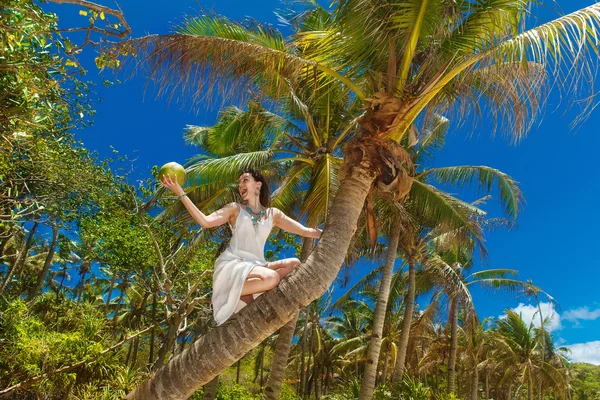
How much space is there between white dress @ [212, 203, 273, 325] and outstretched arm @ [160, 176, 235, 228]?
0.09 metres

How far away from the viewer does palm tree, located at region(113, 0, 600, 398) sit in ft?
13.6

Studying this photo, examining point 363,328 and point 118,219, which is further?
point 363,328

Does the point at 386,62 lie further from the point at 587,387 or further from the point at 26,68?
the point at 587,387

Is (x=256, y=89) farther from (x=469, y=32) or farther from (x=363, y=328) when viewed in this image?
(x=363, y=328)

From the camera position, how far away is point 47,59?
486 centimetres

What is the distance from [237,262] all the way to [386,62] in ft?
10.8

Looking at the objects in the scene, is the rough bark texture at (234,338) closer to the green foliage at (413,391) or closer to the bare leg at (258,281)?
the bare leg at (258,281)

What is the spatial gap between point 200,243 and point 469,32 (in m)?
10.00

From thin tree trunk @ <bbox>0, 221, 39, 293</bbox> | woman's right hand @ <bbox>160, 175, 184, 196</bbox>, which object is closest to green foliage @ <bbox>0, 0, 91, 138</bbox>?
woman's right hand @ <bbox>160, 175, 184, 196</bbox>

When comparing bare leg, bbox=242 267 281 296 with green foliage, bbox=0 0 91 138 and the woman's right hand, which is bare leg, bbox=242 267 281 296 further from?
green foliage, bbox=0 0 91 138

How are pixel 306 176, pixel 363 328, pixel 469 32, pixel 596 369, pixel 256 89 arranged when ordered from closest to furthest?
pixel 469 32 → pixel 256 89 → pixel 306 176 → pixel 363 328 → pixel 596 369

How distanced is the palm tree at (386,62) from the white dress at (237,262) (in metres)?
0.41

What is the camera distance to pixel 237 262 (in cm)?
300

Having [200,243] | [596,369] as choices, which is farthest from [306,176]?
[596,369]
